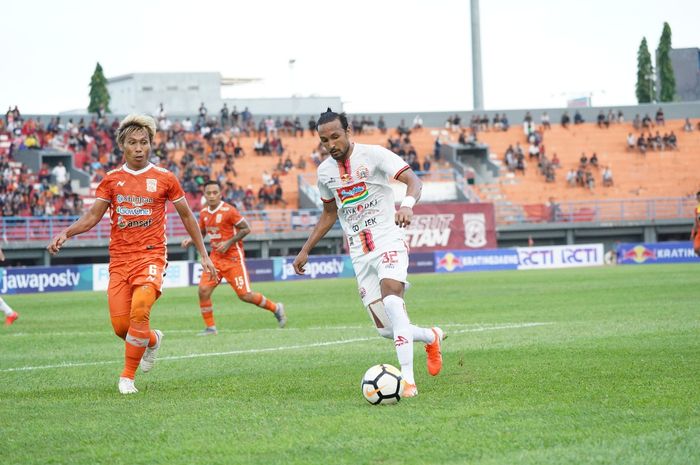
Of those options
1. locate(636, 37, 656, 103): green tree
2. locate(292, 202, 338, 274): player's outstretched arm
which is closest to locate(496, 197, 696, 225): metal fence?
locate(636, 37, 656, 103): green tree

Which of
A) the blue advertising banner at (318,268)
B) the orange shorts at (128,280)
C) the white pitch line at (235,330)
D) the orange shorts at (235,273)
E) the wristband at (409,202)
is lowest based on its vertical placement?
the blue advertising banner at (318,268)

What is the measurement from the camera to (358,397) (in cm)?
928

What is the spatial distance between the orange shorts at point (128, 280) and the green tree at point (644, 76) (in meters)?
85.7

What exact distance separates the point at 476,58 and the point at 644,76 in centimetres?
3069

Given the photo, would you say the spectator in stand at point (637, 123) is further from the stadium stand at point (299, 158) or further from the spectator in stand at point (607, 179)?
the spectator in stand at point (607, 179)

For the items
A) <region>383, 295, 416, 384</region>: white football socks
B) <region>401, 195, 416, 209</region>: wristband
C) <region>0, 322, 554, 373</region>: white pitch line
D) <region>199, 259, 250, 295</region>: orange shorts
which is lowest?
<region>0, 322, 554, 373</region>: white pitch line

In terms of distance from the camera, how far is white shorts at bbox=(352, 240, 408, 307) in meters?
9.55

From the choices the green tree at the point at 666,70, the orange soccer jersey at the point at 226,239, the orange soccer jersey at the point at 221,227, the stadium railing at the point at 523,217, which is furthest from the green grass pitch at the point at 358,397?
the green tree at the point at 666,70

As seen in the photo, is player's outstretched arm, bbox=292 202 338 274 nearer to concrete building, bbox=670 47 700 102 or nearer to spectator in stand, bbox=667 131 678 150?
spectator in stand, bbox=667 131 678 150

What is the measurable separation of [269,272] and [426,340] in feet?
117

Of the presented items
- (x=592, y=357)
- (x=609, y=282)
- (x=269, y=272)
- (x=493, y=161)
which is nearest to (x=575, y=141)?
(x=493, y=161)

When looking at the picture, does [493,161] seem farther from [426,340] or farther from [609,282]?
[426,340]

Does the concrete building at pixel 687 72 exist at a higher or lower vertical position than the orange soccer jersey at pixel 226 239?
higher

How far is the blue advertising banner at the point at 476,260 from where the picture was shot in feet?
165
